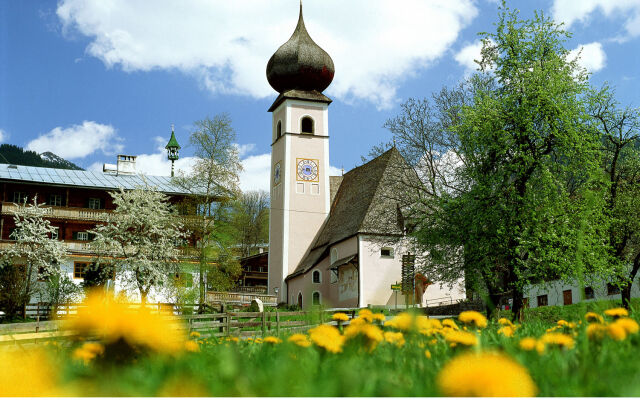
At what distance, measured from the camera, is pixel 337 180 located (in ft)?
178

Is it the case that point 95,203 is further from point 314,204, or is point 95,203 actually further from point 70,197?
point 314,204

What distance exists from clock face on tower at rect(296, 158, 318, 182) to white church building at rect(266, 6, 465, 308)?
0.08 metres

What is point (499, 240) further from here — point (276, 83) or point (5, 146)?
point (5, 146)

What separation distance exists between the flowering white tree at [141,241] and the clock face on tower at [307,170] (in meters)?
11.3

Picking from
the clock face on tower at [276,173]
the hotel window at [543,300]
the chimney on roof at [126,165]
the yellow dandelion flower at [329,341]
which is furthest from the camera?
the chimney on roof at [126,165]

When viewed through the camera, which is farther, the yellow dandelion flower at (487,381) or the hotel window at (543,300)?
the hotel window at (543,300)

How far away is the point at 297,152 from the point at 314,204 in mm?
4504

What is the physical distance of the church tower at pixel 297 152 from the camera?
164ft

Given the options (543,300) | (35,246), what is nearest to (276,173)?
(35,246)

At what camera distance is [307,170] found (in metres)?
50.8

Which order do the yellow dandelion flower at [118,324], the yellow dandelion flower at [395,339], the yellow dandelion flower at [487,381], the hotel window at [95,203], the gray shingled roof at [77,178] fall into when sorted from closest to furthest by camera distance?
the yellow dandelion flower at [487,381] → the yellow dandelion flower at [118,324] → the yellow dandelion flower at [395,339] → the gray shingled roof at [77,178] → the hotel window at [95,203]

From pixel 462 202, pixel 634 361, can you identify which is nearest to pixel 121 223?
pixel 462 202

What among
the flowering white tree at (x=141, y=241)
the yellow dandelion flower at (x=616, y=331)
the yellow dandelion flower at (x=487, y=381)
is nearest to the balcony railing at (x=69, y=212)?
the flowering white tree at (x=141, y=241)

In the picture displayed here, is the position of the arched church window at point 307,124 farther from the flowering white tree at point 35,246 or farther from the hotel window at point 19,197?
the hotel window at point 19,197
